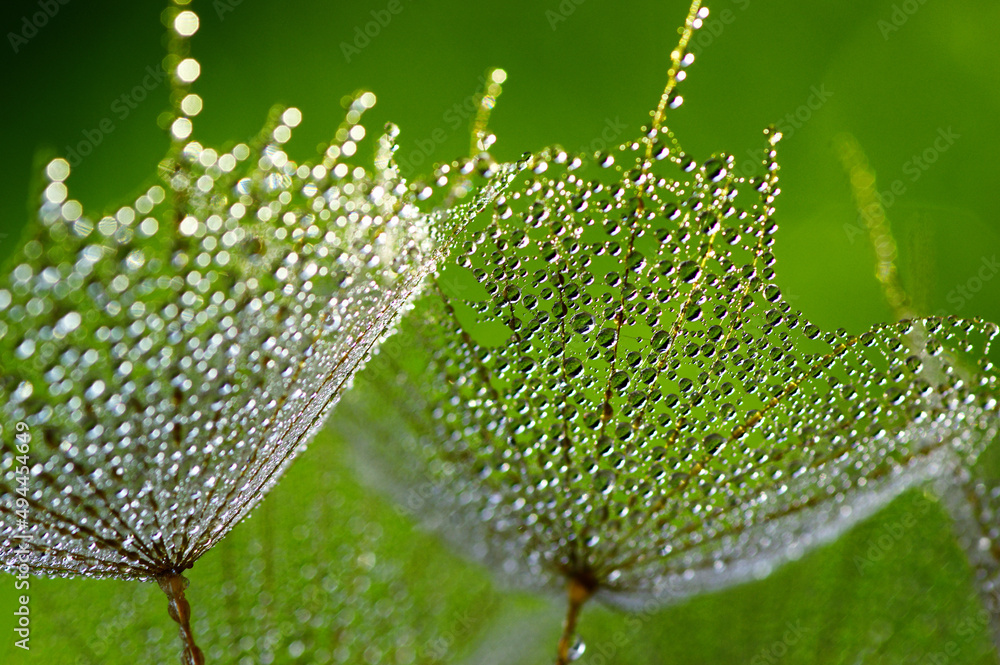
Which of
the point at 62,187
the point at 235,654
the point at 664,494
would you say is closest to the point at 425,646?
the point at 235,654

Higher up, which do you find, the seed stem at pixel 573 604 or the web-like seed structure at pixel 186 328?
the web-like seed structure at pixel 186 328

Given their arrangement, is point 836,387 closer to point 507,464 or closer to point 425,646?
point 507,464

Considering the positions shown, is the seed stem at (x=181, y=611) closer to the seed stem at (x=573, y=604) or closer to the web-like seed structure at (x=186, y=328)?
the web-like seed structure at (x=186, y=328)

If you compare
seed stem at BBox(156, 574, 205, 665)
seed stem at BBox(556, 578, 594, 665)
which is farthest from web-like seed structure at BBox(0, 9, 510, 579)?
seed stem at BBox(556, 578, 594, 665)

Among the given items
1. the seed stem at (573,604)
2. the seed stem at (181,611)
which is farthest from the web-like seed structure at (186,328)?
the seed stem at (573,604)

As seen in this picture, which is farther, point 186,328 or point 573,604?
point 573,604

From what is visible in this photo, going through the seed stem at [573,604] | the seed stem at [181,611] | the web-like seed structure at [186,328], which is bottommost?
the seed stem at [573,604]
